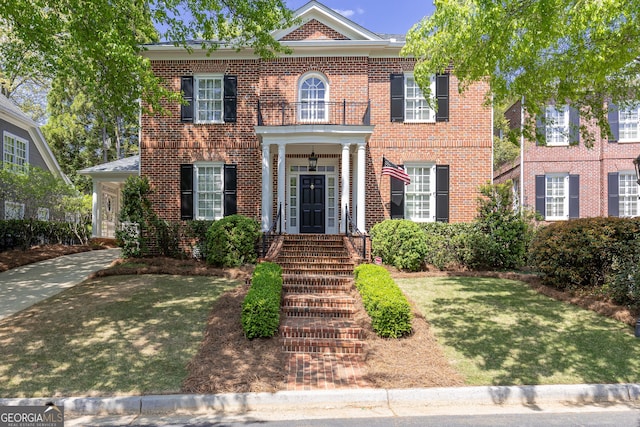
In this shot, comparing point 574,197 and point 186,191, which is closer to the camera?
point 186,191

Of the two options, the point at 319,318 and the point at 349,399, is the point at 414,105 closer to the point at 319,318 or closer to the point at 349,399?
the point at 319,318

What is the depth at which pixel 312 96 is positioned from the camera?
518 inches

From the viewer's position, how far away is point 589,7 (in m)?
5.68

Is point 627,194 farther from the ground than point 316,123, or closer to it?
closer to it

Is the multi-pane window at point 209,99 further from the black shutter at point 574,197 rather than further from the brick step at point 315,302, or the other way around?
the black shutter at point 574,197

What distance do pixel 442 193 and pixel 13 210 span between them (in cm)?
1667

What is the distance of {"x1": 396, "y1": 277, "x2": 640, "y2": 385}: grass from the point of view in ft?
17.8

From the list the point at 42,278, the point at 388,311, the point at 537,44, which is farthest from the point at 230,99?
the point at 388,311

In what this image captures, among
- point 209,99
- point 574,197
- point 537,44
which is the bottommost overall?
point 574,197

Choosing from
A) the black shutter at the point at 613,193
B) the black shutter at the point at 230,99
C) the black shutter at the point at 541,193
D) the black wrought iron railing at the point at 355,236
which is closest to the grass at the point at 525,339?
the black wrought iron railing at the point at 355,236

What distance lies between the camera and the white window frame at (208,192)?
1330cm

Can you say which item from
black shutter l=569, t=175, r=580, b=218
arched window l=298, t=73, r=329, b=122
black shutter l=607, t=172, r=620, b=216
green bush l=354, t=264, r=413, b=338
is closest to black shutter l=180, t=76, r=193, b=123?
arched window l=298, t=73, r=329, b=122

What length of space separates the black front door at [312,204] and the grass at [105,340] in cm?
476

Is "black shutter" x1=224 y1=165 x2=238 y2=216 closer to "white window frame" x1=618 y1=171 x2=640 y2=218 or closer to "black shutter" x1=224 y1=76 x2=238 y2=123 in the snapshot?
"black shutter" x1=224 y1=76 x2=238 y2=123
